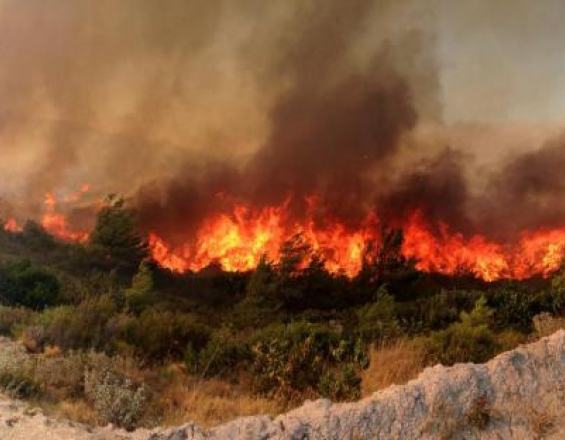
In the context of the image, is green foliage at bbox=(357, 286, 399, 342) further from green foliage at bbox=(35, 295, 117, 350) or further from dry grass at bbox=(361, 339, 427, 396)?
green foliage at bbox=(35, 295, 117, 350)

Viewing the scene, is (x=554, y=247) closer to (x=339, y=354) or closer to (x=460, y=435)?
(x=339, y=354)

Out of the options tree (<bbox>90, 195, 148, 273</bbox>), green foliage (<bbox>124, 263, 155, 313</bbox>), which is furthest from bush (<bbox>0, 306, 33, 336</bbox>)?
tree (<bbox>90, 195, 148, 273</bbox>)

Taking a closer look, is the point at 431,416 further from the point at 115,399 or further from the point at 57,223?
the point at 57,223

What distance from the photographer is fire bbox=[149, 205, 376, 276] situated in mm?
Result: 32375

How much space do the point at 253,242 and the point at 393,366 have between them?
23228mm

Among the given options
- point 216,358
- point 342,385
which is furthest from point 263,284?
point 342,385

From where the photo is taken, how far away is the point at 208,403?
9758 mm

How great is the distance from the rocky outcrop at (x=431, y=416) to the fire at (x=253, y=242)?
23443 millimetres

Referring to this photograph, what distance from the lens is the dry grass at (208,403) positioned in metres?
9.22

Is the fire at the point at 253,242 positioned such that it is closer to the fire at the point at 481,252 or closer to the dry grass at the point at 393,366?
the fire at the point at 481,252

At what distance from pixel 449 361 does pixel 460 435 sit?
4.06 m

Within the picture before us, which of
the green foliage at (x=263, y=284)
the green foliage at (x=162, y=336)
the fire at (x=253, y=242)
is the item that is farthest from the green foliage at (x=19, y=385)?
the fire at (x=253, y=242)

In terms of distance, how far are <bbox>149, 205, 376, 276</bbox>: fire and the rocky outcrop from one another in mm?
23443

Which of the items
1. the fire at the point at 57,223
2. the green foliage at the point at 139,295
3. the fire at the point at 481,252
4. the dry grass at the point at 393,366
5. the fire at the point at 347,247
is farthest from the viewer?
the fire at the point at 57,223
